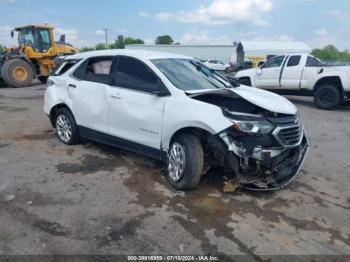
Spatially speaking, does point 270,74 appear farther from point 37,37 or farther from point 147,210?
point 37,37

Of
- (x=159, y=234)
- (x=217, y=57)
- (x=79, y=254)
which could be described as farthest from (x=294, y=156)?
(x=217, y=57)

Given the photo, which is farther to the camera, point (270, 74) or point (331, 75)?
point (270, 74)

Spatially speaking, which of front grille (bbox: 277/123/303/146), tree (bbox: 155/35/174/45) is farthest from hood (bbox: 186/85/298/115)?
tree (bbox: 155/35/174/45)

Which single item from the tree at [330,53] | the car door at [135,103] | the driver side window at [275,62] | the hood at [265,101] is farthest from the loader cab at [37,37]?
the tree at [330,53]

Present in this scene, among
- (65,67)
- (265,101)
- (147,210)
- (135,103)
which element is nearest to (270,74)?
(65,67)

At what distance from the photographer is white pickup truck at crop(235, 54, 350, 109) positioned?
10977mm

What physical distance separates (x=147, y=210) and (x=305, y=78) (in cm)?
942

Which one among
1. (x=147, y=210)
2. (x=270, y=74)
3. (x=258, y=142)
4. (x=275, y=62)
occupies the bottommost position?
(x=147, y=210)

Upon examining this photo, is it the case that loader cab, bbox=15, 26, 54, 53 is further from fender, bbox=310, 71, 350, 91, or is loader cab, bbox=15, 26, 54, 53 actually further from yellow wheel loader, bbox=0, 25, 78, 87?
fender, bbox=310, 71, 350, 91

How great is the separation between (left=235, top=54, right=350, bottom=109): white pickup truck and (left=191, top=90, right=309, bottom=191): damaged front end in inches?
285

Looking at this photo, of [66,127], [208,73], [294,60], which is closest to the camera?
[208,73]

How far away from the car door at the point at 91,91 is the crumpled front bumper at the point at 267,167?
93.2 inches

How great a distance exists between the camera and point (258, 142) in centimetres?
404

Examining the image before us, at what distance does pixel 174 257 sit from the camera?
318cm
